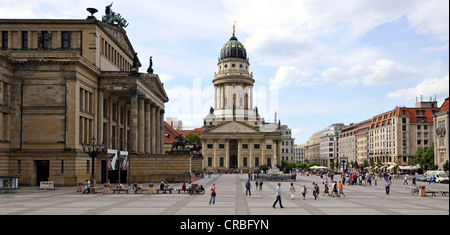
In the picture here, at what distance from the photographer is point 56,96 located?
51.7m

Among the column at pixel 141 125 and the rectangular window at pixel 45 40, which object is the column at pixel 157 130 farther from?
the rectangular window at pixel 45 40

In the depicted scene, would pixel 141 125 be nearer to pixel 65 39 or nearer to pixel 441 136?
pixel 65 39

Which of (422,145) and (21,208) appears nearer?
(21,208)

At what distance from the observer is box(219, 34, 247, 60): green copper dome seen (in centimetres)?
17650

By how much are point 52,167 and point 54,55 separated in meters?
12.7

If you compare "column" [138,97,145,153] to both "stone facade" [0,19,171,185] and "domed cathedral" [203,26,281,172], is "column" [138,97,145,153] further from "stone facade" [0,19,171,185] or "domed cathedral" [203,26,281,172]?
"domed cathedral" [203,26,281,172]

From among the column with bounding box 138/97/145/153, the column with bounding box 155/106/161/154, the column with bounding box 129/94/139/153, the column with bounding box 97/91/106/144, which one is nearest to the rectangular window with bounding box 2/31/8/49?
the column with bounding box 97/91/106/144

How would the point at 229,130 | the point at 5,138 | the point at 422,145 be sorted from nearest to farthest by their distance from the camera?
the point at 5,138, the point at 422,145, the point at 229,130

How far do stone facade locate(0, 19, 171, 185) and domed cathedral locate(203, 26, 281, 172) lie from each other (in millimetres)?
88257

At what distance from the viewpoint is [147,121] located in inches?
2687

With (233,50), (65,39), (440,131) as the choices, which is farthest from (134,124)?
(233,50)
